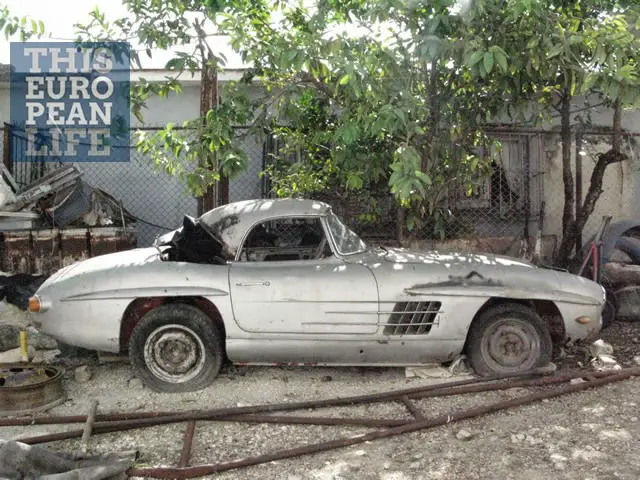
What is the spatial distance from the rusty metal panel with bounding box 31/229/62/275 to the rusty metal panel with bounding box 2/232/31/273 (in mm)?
81

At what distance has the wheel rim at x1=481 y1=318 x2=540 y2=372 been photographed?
15.4ft

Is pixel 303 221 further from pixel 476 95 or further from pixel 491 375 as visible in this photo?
pixel 476 95

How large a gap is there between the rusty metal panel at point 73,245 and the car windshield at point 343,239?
354cm

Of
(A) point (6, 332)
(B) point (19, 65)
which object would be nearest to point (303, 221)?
(A) point (6, 332)

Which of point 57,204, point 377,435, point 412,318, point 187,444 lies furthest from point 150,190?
point 377,435

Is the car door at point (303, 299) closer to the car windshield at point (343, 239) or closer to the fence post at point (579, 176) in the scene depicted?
the car windshield at point (343, 239)

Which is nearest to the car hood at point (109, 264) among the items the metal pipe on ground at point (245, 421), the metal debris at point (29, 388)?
the metal debris at point (29, 388)

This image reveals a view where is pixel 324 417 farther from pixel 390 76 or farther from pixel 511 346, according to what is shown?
pixel 390 76

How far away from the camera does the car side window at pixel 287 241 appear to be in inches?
191

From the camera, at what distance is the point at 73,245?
6.97 m

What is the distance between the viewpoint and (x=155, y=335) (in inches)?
175

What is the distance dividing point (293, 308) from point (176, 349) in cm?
95

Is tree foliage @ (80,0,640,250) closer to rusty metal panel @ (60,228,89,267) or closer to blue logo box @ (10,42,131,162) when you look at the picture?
rusty metal panel @ (60,228,89,267)

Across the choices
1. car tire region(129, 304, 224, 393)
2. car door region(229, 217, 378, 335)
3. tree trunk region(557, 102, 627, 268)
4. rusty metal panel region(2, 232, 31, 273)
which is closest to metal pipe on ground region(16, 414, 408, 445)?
car tire region(129, 304, 224, 393)
